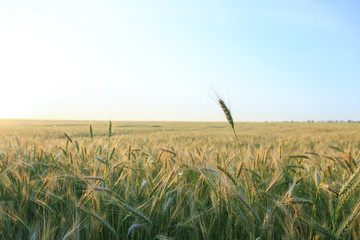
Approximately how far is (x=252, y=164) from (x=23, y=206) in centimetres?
177

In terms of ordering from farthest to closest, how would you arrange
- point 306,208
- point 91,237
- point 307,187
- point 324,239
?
point 307,187
point 306,208
point 91,237
point 324,239

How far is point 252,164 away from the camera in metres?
2.04

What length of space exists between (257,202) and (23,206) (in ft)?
4.96

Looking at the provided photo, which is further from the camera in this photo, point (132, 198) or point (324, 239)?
point (132, 198)

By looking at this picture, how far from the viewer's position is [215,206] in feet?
4.16

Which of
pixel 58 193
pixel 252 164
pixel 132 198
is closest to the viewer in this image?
pixel 132 198

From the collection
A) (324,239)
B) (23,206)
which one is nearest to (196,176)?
(324,239)

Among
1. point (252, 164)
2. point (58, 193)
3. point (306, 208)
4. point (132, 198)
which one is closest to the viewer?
point (132, 198)

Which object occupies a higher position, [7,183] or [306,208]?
[7,183]

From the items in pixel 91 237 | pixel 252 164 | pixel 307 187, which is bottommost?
pixel 91 237

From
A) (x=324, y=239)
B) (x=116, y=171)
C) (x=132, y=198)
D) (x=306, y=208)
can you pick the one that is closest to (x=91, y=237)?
(x=132, y=198)

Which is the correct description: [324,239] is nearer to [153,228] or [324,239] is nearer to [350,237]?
[350,237]

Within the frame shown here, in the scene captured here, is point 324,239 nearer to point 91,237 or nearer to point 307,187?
point 307,187

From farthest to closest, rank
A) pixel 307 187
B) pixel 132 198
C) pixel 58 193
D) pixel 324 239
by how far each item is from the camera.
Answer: pixel 307 187 < pixel 58 193 < pixel 132 198 < pixel 324 239
